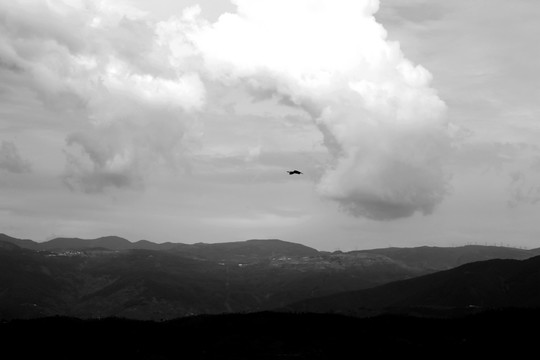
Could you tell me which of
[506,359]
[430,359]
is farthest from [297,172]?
[506,359]

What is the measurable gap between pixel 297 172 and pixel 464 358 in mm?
100212

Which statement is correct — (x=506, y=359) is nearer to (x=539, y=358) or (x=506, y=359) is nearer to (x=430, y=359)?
(x=539, y=358)

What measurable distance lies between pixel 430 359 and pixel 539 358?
31715 mm

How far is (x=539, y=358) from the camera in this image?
19912 centimetres

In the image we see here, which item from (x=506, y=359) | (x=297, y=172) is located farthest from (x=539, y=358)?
(x=297, y=172)

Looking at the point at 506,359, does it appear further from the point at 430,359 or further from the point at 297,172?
the point at 297,172

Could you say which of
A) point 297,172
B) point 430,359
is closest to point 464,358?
point 430,359

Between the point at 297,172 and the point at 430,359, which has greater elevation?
the point at 297,172

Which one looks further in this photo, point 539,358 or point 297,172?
point 539,358

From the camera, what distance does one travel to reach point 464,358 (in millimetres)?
199750

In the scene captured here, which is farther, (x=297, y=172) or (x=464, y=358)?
(x=464, y=358)

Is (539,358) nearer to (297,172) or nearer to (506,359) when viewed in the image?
(506,359)

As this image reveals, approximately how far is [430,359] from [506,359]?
22222mm

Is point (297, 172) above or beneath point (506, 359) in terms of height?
above
